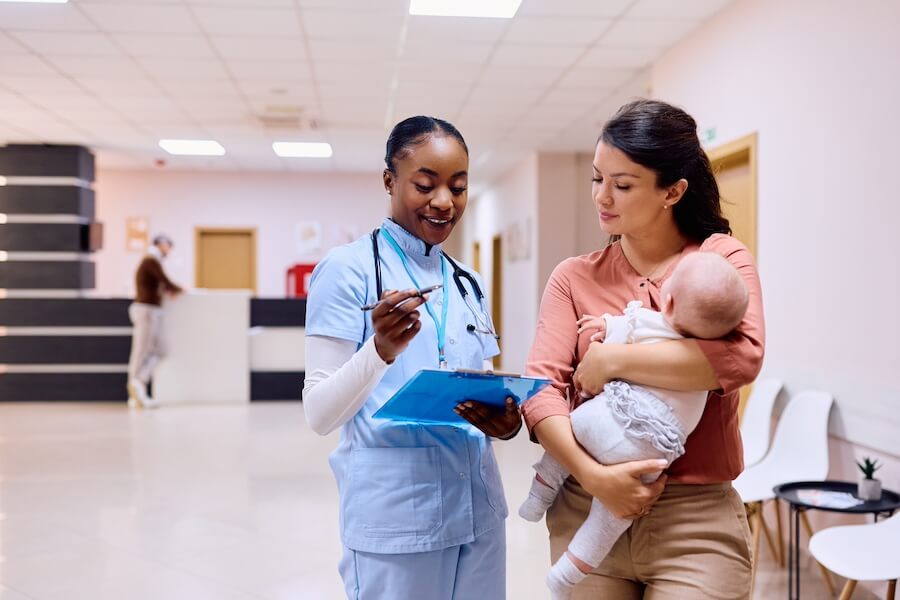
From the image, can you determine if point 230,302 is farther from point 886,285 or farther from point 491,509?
point 491,509

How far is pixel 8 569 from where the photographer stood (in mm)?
3658

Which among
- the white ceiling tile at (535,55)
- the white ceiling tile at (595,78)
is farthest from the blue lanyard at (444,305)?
the white ceiling tile at (595,78)

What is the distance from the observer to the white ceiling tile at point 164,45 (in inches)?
227

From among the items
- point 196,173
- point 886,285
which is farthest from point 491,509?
point 196,173

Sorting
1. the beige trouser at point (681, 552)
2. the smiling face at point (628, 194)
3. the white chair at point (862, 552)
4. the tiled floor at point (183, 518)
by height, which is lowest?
the tiled floor at point (183, 518)

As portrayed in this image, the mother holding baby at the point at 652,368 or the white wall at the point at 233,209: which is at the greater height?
the white wall at the point at 233,209

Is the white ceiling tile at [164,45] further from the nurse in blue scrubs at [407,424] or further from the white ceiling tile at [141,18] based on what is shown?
the nurse in blue scrubs at [407,424]

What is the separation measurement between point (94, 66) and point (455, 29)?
314 cm

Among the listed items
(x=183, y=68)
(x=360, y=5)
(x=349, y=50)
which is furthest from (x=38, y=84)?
(x=360, y=5)

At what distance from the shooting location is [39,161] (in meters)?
9.83

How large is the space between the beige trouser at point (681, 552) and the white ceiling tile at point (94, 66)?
6.22m

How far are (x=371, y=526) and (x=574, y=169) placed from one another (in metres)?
9.64

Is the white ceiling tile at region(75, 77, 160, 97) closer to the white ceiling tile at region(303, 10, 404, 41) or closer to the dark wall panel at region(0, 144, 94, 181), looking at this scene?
the white ceiling tile at region(303, 10, 404, 41)

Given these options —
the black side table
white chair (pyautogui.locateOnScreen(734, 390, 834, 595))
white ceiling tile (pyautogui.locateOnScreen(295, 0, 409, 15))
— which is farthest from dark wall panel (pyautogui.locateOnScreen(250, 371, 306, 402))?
the black side table
